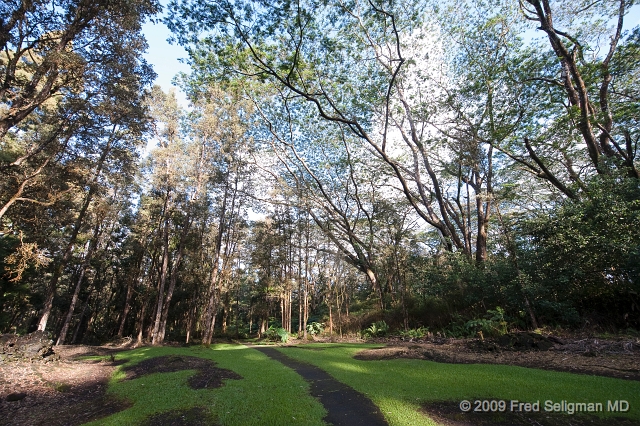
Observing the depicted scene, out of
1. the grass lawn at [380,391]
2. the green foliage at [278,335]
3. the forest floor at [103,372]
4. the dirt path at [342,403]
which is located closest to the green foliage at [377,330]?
the green foliage at [278,335]

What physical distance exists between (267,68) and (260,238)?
12900 millimetres

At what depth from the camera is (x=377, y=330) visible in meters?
13.6

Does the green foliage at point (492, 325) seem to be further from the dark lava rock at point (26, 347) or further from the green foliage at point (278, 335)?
the dark lava rock at point (26, 347)

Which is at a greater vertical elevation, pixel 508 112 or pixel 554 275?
pixel 508 112

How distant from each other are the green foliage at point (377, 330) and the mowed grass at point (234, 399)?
8292 mm

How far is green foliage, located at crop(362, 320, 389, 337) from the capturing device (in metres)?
13.4

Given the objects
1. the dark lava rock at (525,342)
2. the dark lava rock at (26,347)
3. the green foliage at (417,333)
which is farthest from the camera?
the green foliage at (417,333)

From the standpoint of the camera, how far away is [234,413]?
141 inches

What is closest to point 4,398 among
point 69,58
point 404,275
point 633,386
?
point 69,58

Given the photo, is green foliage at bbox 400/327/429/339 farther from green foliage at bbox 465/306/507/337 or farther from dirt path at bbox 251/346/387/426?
dirt path at bbox 251/346/387/426

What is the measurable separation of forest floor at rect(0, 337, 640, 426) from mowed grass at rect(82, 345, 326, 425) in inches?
16.2

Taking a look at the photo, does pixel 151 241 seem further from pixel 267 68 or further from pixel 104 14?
pixel 267 68

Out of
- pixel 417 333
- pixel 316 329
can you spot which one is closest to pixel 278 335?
pixel 316 329

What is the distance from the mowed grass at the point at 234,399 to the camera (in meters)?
3.44
